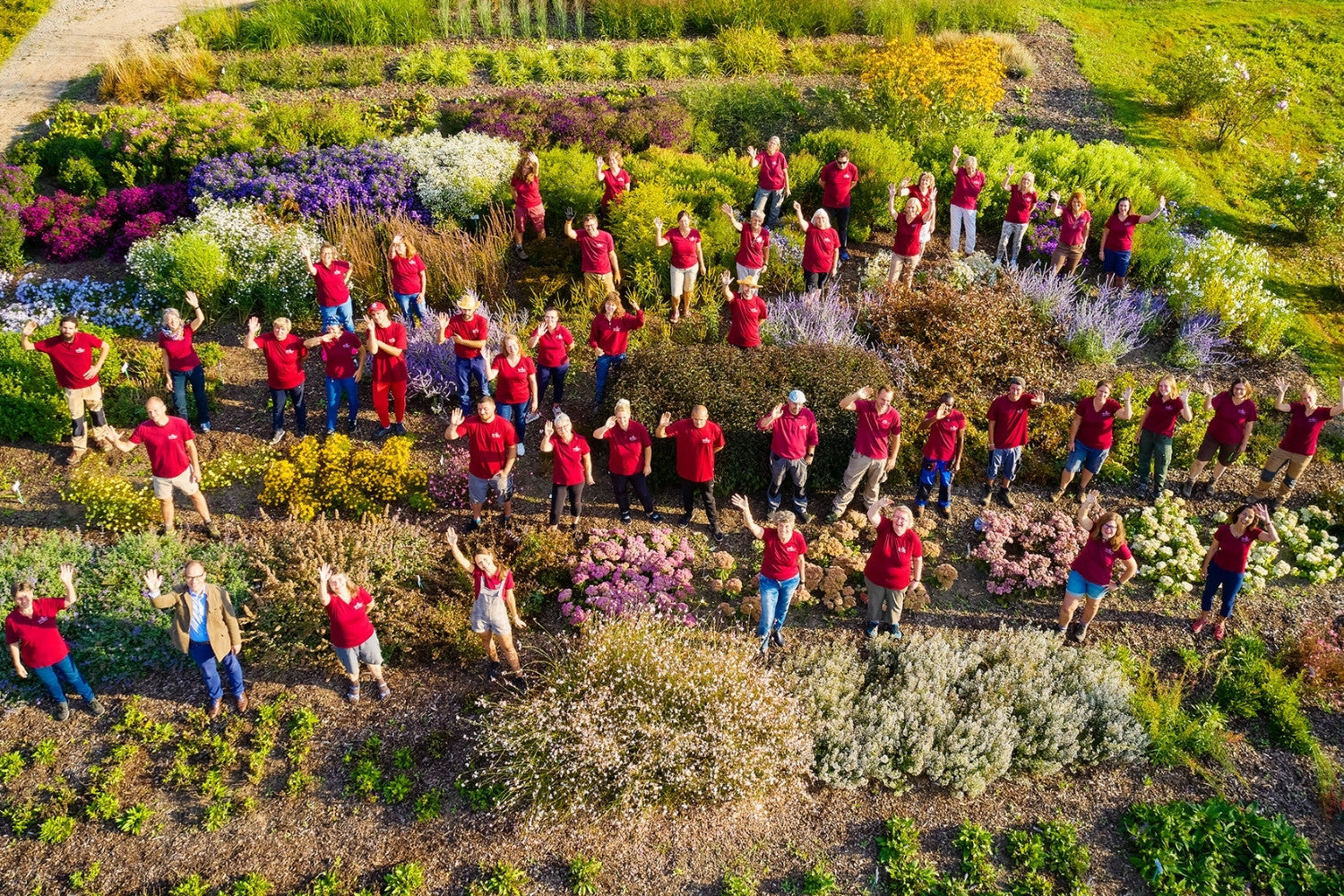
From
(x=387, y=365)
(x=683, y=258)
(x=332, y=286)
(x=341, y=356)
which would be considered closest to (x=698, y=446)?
(x=683, y=258)

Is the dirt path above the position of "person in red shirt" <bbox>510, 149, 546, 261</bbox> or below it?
above

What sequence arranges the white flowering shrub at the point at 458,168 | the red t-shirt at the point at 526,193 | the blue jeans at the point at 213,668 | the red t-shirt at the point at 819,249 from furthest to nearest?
the white flowering shrub at the point at 458,168 → the red t-shirt at the point at 526,193 → the red t-shirt at the point at 819,249 → the blue jeans at the point at 213,668

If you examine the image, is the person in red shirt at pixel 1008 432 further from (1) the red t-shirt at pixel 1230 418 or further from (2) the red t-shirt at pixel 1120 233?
(2) the red t-shirt at pixel 1120 233

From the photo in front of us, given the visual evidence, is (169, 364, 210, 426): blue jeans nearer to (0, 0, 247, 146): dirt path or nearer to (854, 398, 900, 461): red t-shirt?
(854, 398, 900, 461): red t-shirt

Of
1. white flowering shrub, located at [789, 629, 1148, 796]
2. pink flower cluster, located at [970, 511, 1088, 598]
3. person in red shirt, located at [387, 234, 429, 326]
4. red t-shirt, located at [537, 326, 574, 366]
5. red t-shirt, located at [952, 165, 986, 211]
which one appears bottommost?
white flowering shrub, located at [789, 629, 1148, 796]

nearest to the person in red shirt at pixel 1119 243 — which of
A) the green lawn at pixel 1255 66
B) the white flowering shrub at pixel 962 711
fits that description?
the green lawn at pixel 1255 66

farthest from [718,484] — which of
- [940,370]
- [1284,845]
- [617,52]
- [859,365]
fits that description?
[617,52]

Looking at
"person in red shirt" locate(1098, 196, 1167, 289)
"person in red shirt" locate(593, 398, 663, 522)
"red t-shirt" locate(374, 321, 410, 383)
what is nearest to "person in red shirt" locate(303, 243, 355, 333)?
"red t-shirt" locate(374, 321, 410, 383)
